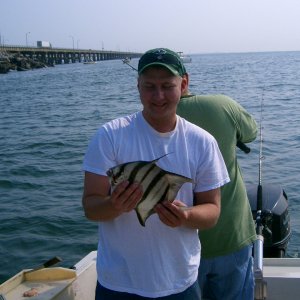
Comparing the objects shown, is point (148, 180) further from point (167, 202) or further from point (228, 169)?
point (228, 169)

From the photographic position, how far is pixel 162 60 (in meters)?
2.33

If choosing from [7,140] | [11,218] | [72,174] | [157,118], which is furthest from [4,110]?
[157,118]

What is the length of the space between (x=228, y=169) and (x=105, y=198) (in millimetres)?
1034

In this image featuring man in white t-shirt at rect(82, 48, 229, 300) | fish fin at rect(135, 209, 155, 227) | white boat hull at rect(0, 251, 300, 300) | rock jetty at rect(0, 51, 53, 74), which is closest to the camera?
fish fin at rect(135, 209, 155, 227)

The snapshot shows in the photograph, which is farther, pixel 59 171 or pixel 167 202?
pixel 59 171

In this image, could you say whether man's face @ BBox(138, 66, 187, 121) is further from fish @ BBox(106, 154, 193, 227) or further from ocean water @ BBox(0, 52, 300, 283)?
ocean water @ BBox(0, 52, 300, 283)

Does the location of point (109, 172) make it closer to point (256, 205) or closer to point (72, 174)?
point (256, 205)

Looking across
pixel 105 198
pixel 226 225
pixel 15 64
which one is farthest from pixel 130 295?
pixel 15 64

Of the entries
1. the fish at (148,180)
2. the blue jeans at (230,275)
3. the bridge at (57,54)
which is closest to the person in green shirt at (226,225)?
the blue jeans at (230,275)

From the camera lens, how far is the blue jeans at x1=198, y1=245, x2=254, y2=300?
2986 millimetres

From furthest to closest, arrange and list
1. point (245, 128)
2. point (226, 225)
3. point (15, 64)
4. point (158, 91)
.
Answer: point (15, 64) < point (245, 128) < point (226, 225) < point (158, 91)

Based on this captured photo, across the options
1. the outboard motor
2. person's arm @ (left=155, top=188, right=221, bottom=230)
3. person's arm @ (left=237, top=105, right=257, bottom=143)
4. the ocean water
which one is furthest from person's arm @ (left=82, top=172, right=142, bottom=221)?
the ocean water

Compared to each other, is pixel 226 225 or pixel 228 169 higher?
pixel 228 169

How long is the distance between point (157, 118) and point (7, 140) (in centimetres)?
1521
